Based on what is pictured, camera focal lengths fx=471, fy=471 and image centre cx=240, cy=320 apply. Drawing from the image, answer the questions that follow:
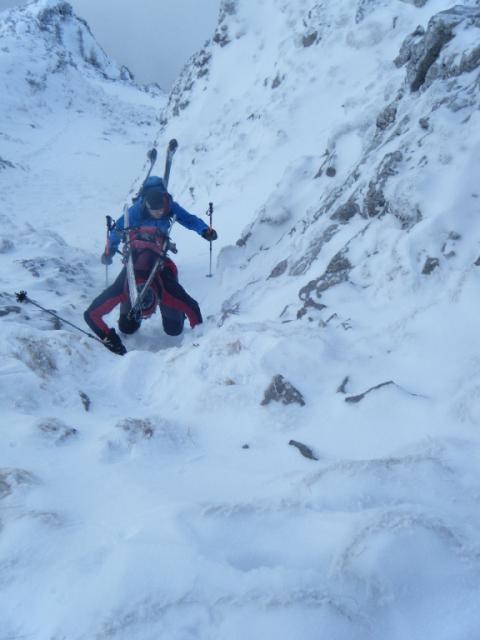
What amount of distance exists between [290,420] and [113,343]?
3280 millimetres

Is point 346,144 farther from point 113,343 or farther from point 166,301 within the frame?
point 113,343

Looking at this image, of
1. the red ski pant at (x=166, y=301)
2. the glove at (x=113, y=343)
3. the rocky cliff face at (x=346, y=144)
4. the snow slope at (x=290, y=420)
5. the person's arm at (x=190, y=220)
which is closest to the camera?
the snow slope at (x=290, y=420)

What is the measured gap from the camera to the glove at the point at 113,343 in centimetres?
586

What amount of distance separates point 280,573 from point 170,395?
2.44m

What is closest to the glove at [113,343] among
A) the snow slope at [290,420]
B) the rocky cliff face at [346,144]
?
A: the snow slope at [290,420]

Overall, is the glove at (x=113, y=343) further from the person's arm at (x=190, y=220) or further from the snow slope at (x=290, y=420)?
the person's arm at (x=190, y=220)

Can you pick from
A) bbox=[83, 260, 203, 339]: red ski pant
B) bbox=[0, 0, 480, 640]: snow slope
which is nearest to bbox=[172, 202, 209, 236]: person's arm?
bbox=[0, 0, 480, 640]: snow slope

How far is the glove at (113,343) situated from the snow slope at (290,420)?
0.73 metres

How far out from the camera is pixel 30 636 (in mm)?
1685

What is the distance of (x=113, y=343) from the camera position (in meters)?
5.97

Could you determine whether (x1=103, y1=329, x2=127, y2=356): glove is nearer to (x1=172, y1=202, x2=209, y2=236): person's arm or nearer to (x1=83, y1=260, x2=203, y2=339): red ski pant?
(x1=83, y1=260, x2=203, y2=339): red ski pant

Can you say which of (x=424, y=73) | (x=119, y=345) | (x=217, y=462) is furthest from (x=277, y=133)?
(x=217, y=462)

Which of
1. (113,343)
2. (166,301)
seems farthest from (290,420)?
(166,301)

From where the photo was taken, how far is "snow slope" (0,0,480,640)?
5.90 feet
